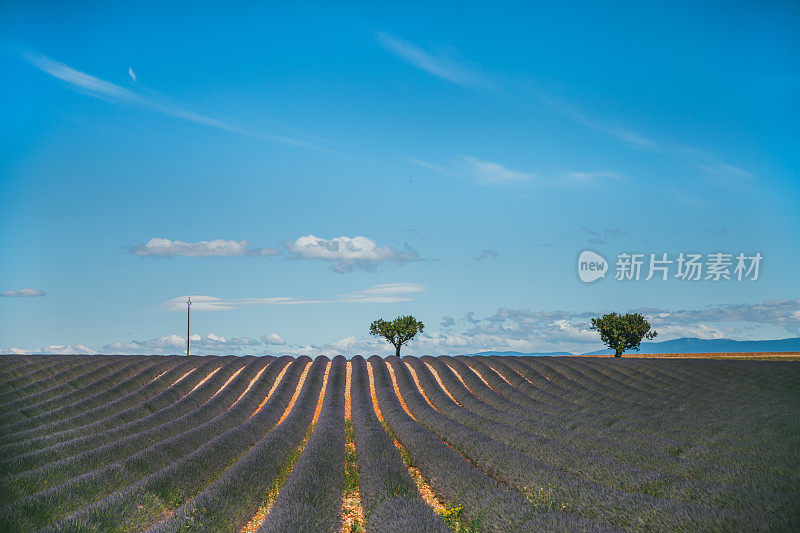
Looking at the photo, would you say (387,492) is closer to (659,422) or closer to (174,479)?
(174,479)

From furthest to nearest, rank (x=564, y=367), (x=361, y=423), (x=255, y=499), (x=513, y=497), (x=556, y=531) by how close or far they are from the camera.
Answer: (x=564, y=367) → (x=361, y=423) → (x=255, y=499) → (x=513, y=497) → (x=556, y=531)

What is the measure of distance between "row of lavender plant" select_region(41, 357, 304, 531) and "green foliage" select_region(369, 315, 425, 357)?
24.2 meters

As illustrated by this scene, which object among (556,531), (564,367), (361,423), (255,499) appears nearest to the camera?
(556,531)

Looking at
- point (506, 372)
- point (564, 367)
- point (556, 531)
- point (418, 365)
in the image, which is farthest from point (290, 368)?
point (556, 531)

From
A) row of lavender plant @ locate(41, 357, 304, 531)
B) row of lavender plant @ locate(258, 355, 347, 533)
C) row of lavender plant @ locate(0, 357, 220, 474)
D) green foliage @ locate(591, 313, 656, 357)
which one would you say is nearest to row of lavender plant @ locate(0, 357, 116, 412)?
row of lavender plant @ locate(0, 357, 220, 474)

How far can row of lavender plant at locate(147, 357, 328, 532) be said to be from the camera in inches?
273

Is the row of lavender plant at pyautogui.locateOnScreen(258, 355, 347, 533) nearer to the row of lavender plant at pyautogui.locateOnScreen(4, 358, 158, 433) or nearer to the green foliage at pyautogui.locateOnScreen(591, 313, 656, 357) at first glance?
the row of lavender plant at pyautogui.locateOnScreen(4, 358, 158, 433)

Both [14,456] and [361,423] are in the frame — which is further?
[361,423]

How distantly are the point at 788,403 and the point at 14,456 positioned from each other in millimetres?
21286

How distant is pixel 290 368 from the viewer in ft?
100

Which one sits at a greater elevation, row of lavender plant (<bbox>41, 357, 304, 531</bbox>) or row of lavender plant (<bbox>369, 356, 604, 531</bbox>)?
row of lavender plant (<bbox>369, 356, 604, 531</bbox>)

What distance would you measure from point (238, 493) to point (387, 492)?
231 cm

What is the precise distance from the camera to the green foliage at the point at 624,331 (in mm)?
45094

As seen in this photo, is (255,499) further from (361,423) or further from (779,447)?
(779,447)
